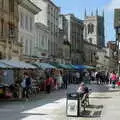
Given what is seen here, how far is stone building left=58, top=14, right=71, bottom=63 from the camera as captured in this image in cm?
8456

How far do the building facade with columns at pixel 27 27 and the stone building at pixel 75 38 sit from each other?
41072 millimetres

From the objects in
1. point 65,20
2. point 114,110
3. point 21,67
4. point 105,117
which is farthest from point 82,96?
point 65,20

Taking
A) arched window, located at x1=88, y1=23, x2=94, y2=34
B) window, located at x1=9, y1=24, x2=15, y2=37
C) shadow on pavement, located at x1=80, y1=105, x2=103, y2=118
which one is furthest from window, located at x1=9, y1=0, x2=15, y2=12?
arched window, located at x1=88, y1=23, x2=94, y2=34

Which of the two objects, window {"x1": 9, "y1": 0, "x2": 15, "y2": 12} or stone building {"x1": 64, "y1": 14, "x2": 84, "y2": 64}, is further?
stone building {"x1": 64, "y1": 14, "x2": 84, "y2": 64}

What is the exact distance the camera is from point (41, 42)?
215 ft

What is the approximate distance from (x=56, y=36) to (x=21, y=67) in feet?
149

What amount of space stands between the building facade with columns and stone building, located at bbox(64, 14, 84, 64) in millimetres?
41072

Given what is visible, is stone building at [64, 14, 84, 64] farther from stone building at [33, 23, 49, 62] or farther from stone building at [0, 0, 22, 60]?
stone building at [0, 0, 22, 60]

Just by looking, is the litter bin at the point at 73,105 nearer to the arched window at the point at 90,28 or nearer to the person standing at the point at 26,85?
the person standing at the point at 26,85

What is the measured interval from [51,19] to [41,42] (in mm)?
10423

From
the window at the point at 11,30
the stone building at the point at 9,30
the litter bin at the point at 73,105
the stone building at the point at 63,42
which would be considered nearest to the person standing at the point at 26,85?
the stone building at the point at 9,30

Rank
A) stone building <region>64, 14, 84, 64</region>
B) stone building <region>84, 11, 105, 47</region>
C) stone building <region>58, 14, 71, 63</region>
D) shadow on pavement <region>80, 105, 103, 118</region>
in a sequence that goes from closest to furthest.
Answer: shadow on pavement <region>80, 105, 103, 118</region> < stone building <region>58, 14, 71, 63</region> < stone building <region>64, 14, 84, 64</region> < stone building <region>84, 11, 105, 47</region>

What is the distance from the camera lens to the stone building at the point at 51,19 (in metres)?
71.9

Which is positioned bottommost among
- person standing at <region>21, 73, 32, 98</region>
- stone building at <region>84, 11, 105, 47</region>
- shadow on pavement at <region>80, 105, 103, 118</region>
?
shadow on pavement at <region>80, 105, 103, 118</region>
